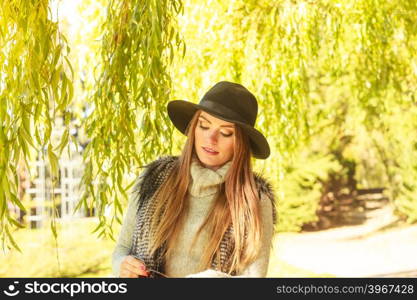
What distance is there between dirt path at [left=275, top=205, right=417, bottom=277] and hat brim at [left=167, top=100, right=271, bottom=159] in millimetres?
7017

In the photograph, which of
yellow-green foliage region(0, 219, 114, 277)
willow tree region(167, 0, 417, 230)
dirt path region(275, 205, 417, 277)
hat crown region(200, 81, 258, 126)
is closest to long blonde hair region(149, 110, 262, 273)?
hat crown region(200, 81, 258, 126)

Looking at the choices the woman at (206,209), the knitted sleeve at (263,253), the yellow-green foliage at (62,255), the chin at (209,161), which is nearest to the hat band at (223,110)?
the woman at (206,209)

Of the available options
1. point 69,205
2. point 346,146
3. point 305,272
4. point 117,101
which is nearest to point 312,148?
point 346,146

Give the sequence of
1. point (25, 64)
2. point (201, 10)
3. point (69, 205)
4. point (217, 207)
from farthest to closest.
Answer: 1. point (69, 205)
2. point (201, 10)
3. point (25, 64)
4. point (217, 207)

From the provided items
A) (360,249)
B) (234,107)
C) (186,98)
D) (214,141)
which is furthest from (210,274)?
(360,249)

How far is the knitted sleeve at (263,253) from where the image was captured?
1.85 metres

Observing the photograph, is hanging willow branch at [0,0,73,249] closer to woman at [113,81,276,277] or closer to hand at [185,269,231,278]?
woman at [113,81,276,277]

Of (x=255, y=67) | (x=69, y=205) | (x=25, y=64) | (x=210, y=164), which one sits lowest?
(x=69, y=205)

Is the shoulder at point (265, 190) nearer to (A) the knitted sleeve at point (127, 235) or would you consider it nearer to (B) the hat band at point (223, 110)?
(B) the hat band at point (223, 110)

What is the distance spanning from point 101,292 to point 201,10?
116 inches

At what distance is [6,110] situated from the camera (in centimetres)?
234

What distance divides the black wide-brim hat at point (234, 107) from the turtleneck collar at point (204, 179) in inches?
5.5

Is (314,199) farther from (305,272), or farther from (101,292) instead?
(101,292)

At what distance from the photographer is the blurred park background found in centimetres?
242
